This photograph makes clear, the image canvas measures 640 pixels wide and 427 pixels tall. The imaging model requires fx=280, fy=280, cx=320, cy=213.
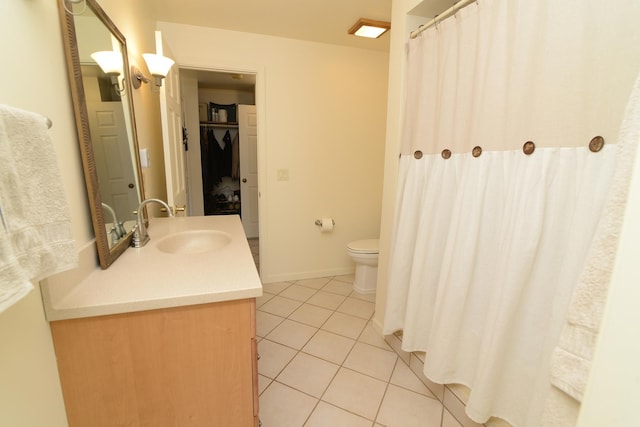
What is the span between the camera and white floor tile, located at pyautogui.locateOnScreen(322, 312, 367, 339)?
2010 mm

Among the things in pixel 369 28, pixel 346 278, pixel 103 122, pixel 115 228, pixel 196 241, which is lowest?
pixel 346 278

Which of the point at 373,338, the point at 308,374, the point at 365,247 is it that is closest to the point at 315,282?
the point at 365,247

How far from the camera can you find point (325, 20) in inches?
84.4

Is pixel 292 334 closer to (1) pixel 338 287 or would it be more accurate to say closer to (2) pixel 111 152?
(1) pixel 338 287

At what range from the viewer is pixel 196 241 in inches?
61.9

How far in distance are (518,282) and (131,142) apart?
1.75 meters

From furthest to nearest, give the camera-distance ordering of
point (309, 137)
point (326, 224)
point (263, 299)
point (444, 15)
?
point (326, 224) → point (309, 137) → point (263, 299) → point (444, 15)

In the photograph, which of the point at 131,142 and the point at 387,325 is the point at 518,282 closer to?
the point at 387,325

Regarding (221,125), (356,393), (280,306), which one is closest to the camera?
(356,393)

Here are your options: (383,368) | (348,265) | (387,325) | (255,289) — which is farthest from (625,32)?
(348,265)

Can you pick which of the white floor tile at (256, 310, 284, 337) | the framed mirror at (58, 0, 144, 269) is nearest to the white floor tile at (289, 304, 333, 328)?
the white floor tile at (256, 310, 284, 337)

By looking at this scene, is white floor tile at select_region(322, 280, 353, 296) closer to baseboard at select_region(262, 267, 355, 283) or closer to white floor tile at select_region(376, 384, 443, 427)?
baseboard at select_region(262, 267, 355, 283)

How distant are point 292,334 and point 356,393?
63 centimetres

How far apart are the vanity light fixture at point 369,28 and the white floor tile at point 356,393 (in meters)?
2.36
